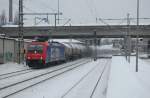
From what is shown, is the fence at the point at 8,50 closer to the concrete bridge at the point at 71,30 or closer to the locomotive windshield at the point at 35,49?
the locomotive windshield at the point at 35,49

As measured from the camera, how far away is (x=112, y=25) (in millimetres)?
71750

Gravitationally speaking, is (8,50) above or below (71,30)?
below

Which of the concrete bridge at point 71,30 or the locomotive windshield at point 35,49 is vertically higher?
the concrete bridge at point 71,30

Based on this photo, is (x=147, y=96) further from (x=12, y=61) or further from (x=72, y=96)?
(x=12, y=61)

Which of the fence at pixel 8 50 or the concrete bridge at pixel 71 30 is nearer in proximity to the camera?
the fence at pixel 8 50

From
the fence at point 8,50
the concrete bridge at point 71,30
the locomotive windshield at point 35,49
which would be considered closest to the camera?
the locomotive windshield at point 35,49

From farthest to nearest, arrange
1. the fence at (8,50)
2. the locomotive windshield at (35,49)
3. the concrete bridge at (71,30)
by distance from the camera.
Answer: the concrete bridge at (71,30), the fence at (8,50), the locomotive windshield at (35,49)

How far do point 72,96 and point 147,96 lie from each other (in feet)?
11.4

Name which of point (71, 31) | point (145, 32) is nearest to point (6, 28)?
point (71, 31)

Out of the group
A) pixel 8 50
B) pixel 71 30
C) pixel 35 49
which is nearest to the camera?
pixel 35 49

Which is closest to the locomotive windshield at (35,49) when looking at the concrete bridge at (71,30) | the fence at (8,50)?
the fence at (8,50)

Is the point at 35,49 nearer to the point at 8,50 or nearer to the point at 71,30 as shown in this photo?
the point at 8,50

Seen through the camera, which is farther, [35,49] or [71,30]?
[71,30]

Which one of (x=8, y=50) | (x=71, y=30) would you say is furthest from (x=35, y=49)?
(x=71, y=30)
